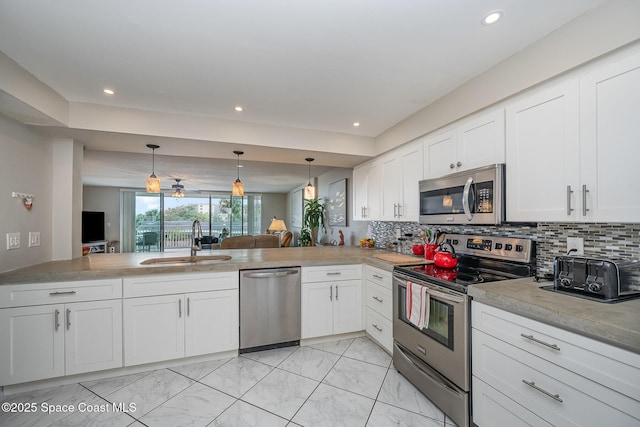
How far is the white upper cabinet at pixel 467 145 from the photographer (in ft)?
6.27

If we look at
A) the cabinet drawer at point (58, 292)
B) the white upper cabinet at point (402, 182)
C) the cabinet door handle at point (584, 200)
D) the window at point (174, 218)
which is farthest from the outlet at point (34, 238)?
the window at point (174, 218)

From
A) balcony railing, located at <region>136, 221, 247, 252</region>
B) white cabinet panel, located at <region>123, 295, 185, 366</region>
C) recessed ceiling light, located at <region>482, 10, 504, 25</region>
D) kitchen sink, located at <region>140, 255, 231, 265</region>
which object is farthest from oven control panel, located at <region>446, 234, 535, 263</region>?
balcony railing, located at <region>136, 221, 247, 252</region>

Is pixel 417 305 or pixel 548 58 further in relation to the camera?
pixel 417 305

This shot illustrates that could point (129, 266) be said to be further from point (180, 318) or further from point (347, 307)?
point (347, 307)

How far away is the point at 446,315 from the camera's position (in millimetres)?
1730

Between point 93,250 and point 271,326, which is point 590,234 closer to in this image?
point 271,326

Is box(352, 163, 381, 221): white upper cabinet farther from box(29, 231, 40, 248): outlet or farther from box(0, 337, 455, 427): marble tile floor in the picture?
box(29, 231, 40, 248): outlet

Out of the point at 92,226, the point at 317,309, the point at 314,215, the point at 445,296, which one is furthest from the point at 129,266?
the point at 92,226

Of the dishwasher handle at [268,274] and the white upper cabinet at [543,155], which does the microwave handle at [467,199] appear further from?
the dishwasher handle at [268,274]

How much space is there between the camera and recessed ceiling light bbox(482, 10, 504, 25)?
1424mm

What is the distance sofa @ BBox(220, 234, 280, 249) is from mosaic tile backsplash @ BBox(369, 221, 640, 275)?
399cm

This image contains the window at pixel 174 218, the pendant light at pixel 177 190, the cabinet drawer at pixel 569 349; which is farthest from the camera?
the window at pixel 174 218

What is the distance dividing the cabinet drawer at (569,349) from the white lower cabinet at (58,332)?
2626 millimetres

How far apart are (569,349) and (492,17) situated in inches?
64.8
